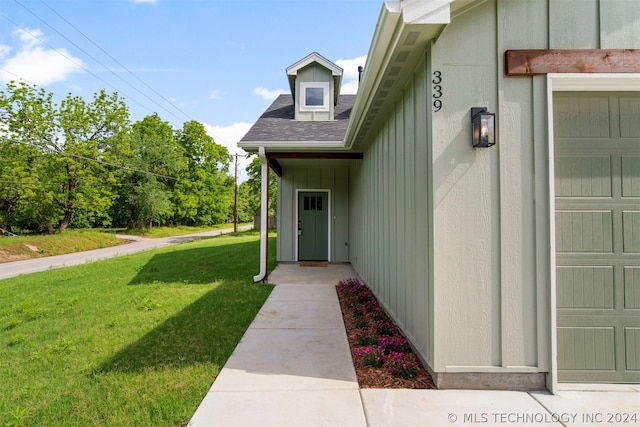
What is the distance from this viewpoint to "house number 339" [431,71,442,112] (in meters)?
2.51

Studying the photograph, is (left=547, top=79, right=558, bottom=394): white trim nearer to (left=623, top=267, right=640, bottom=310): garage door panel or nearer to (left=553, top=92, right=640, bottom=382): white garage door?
(left=553, top=92, right=640, bottom=382): white garage door

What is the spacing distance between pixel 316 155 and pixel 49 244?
1448 cm

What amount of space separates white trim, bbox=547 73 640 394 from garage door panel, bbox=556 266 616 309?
178mm

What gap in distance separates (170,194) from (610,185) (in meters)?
25.8

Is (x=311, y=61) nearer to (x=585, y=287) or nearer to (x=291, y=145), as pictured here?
(x=291, y=145)

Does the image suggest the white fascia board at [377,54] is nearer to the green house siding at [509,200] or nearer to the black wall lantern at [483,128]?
the green house siding at [509,200]

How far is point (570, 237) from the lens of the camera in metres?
2.59

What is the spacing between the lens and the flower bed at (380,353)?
2646 millimetres

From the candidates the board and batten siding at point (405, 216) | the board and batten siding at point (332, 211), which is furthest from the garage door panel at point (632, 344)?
the board and batten siding at point (332, 211)

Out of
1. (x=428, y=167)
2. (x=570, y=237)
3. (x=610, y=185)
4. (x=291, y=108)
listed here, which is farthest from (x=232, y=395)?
(x=291, y=108)

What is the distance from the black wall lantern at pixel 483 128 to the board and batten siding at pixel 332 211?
6516mm

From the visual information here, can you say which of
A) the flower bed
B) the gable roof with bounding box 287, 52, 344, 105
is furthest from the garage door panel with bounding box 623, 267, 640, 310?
the gable roof with bounding box 287, 52, 344, 105

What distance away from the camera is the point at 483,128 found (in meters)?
2.39

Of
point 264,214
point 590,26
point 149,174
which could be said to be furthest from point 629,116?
point 149,174
